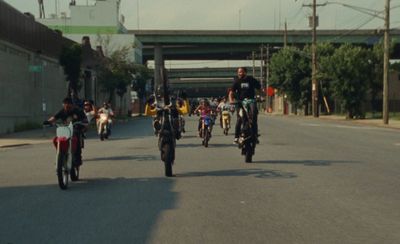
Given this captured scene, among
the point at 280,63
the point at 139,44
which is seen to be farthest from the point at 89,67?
the point at 139,44

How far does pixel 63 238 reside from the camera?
8.22 meters

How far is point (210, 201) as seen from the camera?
10.9 m

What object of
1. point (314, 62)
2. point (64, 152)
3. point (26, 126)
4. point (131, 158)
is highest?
point (314, 62)

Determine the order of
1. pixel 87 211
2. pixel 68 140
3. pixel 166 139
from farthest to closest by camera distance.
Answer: pixel 166 139
pixel 68 140
pixel 87 211

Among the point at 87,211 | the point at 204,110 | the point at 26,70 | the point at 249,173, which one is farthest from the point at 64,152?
the point at 26,70

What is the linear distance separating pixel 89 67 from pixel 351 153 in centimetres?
4652

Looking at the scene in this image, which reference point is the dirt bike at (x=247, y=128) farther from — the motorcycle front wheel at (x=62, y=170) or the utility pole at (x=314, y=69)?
the utility pole at (x=314, y=69)

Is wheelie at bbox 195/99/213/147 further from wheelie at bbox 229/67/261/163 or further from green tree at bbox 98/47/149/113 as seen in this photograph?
green tree at bbox 98/47/149/113

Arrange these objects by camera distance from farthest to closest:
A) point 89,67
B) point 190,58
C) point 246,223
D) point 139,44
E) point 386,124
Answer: point 190,58
point 139,44
point 89,67
point 386,124
point 246,223

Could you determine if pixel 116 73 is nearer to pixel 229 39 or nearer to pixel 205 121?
pixel 229 39

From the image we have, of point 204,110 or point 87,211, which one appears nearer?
point 87,211

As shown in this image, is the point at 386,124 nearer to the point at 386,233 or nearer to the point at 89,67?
the point at 89,67

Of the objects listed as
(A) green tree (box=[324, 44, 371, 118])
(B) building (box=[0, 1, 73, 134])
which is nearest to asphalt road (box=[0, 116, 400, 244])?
(B) building (box=[0, 1, 73, 134])

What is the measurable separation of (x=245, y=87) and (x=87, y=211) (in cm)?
732
